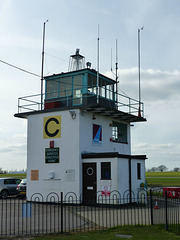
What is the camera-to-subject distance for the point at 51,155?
21.4 m

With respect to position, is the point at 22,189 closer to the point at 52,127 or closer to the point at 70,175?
the point at 70,175

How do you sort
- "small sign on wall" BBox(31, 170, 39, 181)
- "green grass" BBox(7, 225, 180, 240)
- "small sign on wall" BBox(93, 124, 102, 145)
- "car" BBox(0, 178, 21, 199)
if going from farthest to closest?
"car" BBox(0, 178, 21, 199), "small sign on wall" BBox(31, 170, 39, 181), "small sign on wall" BBox(93, 124, 102, 145), "green grass" BBox(7, 225, 180, 240)

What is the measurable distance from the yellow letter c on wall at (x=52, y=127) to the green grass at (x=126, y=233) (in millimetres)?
10949

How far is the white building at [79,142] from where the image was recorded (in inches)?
779

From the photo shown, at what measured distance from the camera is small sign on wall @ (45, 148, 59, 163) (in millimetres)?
Answer: 21219

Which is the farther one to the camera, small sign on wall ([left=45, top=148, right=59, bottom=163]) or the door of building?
small sign on wall ([left=45, top=148, right=59, bottom=163])

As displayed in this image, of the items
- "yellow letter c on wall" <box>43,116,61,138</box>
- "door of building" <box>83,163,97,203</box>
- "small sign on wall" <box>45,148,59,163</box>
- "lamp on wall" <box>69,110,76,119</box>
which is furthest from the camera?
"yellow letter c on wall" <box>43,116,61,138</box>

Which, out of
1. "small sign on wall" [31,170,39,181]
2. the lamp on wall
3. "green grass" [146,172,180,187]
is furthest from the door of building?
"green grass" [146,172,180,187]

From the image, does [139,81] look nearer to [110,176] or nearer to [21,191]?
[110,176]

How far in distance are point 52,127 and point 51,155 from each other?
188 cm

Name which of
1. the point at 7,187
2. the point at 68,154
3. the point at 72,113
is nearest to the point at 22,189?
the point at 7,187

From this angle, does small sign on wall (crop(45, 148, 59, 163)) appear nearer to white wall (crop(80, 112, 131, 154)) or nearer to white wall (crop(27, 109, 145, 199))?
white wall (crop(27, 109, 145, 199))

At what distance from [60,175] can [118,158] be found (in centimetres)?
423

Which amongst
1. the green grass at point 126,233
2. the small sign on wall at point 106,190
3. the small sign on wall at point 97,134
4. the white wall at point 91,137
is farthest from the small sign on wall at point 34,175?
the green grass at point 126,233
